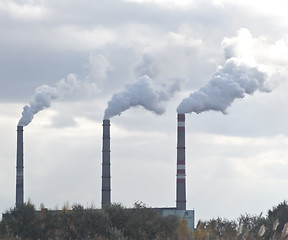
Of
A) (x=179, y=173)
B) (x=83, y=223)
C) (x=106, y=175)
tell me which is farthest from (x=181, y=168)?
(x=83, y=223)

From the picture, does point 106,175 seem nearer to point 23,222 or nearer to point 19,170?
point 19,170

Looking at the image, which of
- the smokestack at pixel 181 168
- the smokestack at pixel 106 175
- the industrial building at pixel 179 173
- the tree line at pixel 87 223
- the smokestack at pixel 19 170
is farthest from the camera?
the smokestack at pixel 19 170

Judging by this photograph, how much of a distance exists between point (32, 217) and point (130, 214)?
5.50 meters

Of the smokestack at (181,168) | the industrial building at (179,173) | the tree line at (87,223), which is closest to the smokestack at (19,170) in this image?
the industrial building at (179,173)

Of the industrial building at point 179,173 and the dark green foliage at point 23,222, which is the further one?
the industrial building at point 179,173

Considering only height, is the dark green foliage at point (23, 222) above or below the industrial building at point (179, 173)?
below

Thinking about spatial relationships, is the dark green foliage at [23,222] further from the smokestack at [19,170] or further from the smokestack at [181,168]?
the smokestack at [19,170]

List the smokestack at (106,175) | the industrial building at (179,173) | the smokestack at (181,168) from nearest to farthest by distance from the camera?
the industrial building at (179,173), the smokestack at (181,168), the smokestack at (106,175)

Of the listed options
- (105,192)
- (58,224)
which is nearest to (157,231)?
(58,224)

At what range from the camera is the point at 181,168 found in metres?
105

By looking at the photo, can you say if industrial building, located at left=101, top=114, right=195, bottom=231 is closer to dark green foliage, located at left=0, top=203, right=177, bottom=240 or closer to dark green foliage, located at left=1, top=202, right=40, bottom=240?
dark green foliage, located at left=0, top=203, right=177, bottom=240

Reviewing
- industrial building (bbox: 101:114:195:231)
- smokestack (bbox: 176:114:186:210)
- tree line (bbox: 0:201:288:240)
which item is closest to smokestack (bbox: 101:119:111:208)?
industrial building (bbox: 101:114:195:231)

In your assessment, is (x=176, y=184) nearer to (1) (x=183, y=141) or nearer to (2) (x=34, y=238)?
(1) (x=183, y=141)

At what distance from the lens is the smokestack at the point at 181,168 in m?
104
